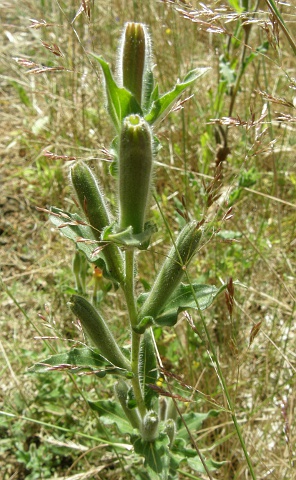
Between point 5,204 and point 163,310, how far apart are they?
2.90m

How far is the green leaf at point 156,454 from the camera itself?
217 cm

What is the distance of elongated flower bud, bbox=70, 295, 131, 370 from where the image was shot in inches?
76.5

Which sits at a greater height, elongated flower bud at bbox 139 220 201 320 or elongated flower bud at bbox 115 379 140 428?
elongated flower bud at bbox 139 220 201 320

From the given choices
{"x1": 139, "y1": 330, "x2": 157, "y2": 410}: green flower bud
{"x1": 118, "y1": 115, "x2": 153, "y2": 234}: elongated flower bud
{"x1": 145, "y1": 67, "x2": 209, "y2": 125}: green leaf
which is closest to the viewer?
{"x1": 118, "y1": 115, "x2": 153, "y2": 234}: elongated flower bud

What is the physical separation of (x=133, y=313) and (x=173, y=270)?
248mm

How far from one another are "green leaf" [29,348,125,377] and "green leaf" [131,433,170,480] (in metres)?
0.44

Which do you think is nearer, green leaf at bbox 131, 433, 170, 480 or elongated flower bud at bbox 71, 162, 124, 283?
elongated flower bud at bbox 71, 162, 124, 283

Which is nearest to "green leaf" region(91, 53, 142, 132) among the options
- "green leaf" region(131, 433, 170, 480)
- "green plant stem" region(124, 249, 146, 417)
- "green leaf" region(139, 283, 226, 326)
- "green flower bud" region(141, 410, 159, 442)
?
"green plant stem" region(124, 249, 146, 417)

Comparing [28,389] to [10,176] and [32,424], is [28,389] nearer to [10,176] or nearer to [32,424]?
[32,424]

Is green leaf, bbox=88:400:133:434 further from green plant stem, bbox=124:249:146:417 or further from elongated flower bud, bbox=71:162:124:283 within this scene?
elongated flower bud, bbox=71:162:124:283

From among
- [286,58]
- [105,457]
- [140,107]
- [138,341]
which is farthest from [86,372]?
[286,58]

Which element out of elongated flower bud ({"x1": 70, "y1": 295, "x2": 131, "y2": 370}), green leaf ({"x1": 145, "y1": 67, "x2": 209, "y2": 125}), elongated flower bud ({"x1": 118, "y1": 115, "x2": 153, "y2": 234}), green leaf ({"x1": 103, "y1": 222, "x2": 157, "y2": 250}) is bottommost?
elongated flower bud ({"x1": 70, "y1": 295, "x2": 131, "y2": 370})

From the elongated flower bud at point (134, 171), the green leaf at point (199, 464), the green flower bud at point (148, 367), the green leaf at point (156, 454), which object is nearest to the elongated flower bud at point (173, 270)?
the elongated flower bud at point (134, 171)

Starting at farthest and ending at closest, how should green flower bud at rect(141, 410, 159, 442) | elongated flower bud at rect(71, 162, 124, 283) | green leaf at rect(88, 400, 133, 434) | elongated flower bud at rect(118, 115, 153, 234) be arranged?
1. green leaf at rect(88, 400, 133, 434)
2. green flower bud at rect(141, 410, 159, 442)
3. elongated flower bud at rect(71, 162, 124, 283)
4. elongated flower bud at rect(118, 115, 153, 234)
